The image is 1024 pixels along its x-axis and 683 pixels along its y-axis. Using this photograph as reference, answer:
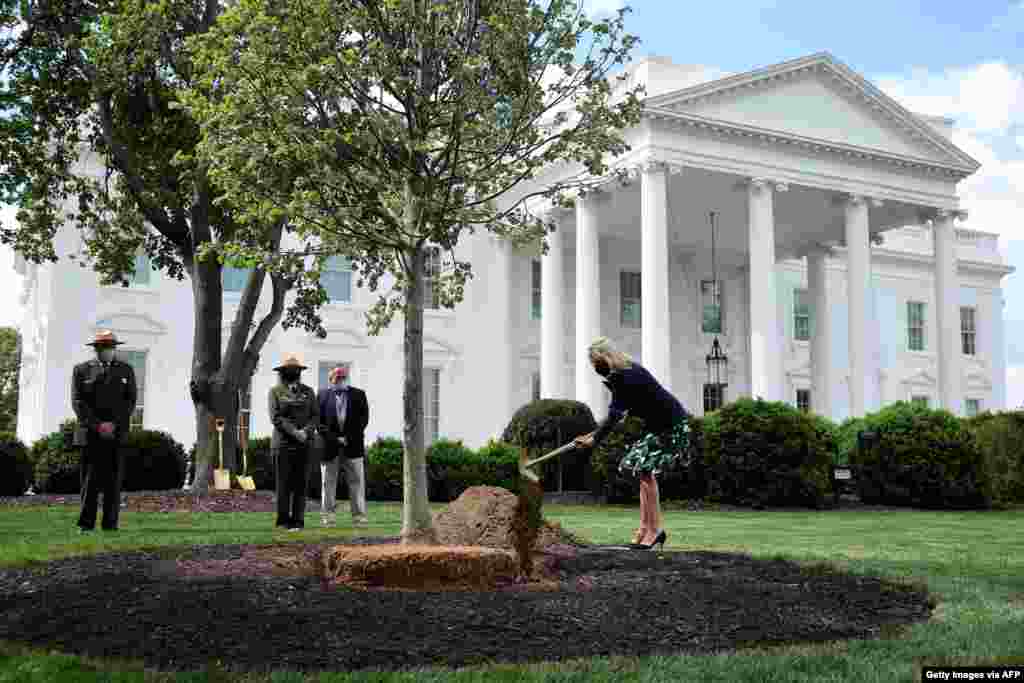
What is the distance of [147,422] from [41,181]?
11084 mm

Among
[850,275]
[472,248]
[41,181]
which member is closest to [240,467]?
[41,181]

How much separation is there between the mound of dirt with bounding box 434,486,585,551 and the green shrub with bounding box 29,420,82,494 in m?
13.9

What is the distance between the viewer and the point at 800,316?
128ft

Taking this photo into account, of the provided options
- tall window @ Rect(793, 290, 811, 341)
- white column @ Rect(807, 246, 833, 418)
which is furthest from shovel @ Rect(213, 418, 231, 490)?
tall window @ Rect(793, 290, 811, 341)

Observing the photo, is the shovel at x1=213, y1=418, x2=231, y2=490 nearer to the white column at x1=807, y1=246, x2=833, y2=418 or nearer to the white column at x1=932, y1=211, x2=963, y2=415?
the white column at x1=807, y1=246, x2=833, y2=418

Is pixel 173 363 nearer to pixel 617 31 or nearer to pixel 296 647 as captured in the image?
pixel 617 31

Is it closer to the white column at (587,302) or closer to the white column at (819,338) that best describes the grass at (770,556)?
the white column at (587,302)

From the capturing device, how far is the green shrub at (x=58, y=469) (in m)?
19.8

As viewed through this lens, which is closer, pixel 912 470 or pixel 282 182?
pixel 282 182

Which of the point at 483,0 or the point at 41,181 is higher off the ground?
the point at 41,181

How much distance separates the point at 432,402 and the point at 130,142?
15612 mm

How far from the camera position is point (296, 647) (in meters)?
4.54

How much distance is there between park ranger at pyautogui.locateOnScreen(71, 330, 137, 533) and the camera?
31.3ft

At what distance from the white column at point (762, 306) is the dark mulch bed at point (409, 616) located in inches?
792
